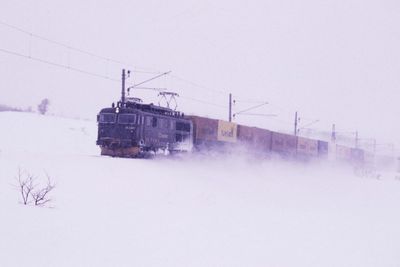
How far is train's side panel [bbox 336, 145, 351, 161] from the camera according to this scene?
50.1 meters

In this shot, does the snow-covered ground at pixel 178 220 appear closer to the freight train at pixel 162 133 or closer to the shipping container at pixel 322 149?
the freight train at pixel 162 133

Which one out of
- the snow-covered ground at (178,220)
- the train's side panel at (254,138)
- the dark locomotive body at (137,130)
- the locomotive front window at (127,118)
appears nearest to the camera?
the snow-covered ground at (178,220)

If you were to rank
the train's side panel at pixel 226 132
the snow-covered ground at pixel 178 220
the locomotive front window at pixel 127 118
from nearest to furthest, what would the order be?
the snow-covered ground at pixel 178 220 < the locomotive front window at pixel 127 118 < the train's side panel at pixel 226 132

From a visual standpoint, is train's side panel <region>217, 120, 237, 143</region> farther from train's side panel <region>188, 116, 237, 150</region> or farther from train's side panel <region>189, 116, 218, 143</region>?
train's side panel <region>189, 116, 218, 143</region>

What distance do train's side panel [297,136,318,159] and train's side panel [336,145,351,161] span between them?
6.64m

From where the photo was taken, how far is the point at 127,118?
2383 centimetres

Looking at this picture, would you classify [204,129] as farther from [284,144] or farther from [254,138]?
[284,144]

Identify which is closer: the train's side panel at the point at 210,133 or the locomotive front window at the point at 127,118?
the locomotive front window at the point at 127,118

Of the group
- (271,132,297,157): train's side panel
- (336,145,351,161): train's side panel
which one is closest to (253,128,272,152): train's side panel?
(271,132,297,157): train's side panel

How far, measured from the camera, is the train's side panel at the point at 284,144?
36.5 m

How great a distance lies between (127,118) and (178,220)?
11.4 meters

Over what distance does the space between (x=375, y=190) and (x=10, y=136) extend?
117 ft

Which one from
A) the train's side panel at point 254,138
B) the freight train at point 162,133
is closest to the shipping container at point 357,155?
the freight train at point 162,133

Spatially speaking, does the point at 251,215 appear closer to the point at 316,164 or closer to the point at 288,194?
the point at 288,194
